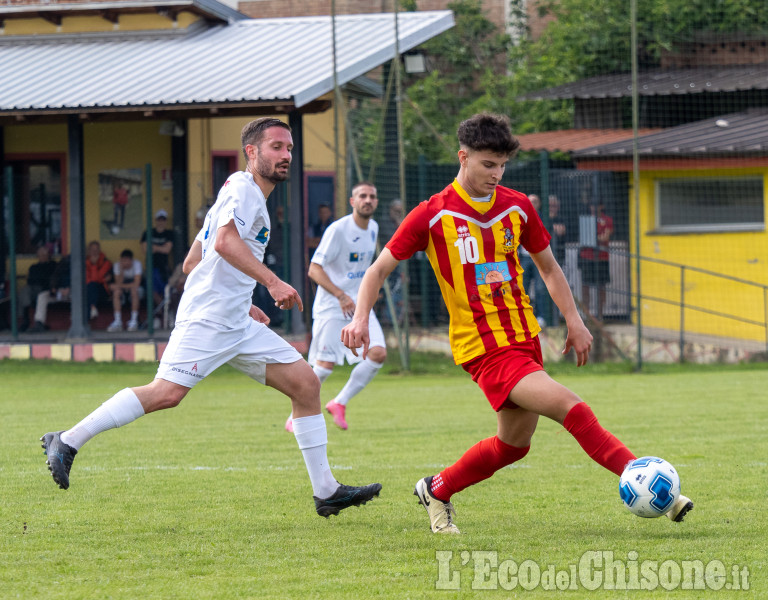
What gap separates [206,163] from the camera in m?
20.1

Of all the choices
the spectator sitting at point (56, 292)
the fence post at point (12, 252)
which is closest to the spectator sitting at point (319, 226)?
the spectator sitting at point (56, 292)

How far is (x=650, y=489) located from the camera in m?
4.78

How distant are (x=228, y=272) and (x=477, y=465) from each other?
1.52 meters

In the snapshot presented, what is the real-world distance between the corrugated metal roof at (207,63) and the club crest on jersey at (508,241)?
35.6 ft

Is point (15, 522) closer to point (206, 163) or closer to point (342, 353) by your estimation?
point (342, 353)

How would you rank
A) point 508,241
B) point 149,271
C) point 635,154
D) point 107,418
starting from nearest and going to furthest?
point 508,241 → point 107,418 → point 635,154 → point 149,271

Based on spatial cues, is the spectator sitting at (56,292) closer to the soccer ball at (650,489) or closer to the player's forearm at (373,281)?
the player's forearm at (373,281)

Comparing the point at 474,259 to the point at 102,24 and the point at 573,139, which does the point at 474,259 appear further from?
the point at 573,139

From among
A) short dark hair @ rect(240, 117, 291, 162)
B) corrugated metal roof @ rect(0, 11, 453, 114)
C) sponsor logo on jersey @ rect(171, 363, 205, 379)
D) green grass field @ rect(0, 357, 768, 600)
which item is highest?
corrugated metal roof @ rect(0, 11, 453, 114)

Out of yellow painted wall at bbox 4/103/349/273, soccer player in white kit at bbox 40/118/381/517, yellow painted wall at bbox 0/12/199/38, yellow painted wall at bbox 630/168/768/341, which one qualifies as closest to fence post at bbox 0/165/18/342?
yellow painted wall at bbox 4/103/349/273

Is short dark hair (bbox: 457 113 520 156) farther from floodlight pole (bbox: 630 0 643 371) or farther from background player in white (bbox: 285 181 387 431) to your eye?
floodlight pole (bbox: 630 0 643 371)

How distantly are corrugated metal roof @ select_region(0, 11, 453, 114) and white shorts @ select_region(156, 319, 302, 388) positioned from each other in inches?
410

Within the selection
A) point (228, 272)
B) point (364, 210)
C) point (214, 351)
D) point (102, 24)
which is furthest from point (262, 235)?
point (102, 24)

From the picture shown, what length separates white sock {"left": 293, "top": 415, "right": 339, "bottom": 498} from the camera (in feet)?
18.6
